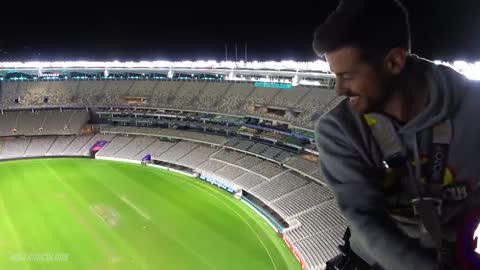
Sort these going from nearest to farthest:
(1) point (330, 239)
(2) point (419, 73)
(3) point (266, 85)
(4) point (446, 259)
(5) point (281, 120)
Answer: (4) point (446, 259) → (2) point (419, 73) → (1) point (330, 239) → (5) point (281, 120) → (3) point (266, 85)

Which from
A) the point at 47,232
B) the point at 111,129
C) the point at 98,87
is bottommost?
the point at 47,232

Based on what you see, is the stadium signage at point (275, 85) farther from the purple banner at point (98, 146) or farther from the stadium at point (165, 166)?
the purple banner at point (98, 146)

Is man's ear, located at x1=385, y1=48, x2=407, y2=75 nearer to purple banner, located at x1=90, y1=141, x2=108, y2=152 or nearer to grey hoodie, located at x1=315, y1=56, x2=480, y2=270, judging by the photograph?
grey hoodie, located at x1=315, y1=56, x2=480, y2=270

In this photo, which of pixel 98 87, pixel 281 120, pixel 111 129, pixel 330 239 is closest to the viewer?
pixel 330 239

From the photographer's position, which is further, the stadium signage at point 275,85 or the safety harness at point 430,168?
the stadium signage at point 275,85

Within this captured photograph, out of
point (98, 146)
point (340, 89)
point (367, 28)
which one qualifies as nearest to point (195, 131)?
point (98, 146)

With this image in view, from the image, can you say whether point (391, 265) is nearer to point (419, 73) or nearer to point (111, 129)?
point (419, 73)

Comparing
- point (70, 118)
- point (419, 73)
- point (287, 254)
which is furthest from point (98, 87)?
point (419, 73)

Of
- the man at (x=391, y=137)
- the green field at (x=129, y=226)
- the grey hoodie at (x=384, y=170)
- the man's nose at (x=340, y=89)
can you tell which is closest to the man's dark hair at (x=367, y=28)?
the man at (x=391, y=137)
